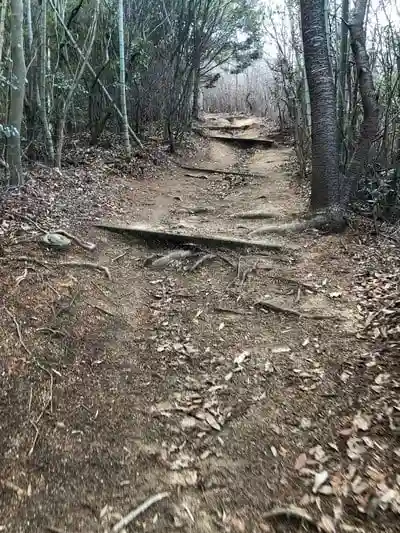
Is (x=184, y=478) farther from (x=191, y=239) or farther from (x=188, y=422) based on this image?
(x=191, y=239)

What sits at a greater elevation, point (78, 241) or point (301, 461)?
point (78, 241)

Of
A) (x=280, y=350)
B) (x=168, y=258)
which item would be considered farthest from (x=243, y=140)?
(x=280, y=350)

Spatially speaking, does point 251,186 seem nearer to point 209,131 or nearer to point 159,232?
point 159,232

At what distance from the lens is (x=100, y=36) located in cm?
991

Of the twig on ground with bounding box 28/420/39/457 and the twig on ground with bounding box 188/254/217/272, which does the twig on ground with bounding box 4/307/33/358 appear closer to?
the twig on ground with bounding box 28/420/39/457

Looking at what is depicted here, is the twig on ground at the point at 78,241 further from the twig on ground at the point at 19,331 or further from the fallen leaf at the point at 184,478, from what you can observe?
the fallen leaf at the point at 184,478

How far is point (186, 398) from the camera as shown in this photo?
3.07m

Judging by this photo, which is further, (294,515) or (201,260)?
(201,260)

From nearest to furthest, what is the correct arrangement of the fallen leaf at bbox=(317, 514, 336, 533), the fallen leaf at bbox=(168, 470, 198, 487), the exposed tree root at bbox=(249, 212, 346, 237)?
the fallen leaf at bbox=(317, 514, 336, 533) → the fallen leaf at bbox=(168, 470, 198, 487) → the exposed tree root at bbox=(249, 212, 346, 237)

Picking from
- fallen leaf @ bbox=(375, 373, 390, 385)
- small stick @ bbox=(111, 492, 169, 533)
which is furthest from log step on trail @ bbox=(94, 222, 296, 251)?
small stick @ bbox=(111, 492, 169, 533)

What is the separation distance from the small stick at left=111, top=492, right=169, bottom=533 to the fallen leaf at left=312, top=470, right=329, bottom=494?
2.38 feet

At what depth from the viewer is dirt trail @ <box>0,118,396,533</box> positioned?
2289 millimetres

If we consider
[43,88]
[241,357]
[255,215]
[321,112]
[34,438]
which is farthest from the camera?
[43,88]

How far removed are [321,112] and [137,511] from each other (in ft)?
15.6
